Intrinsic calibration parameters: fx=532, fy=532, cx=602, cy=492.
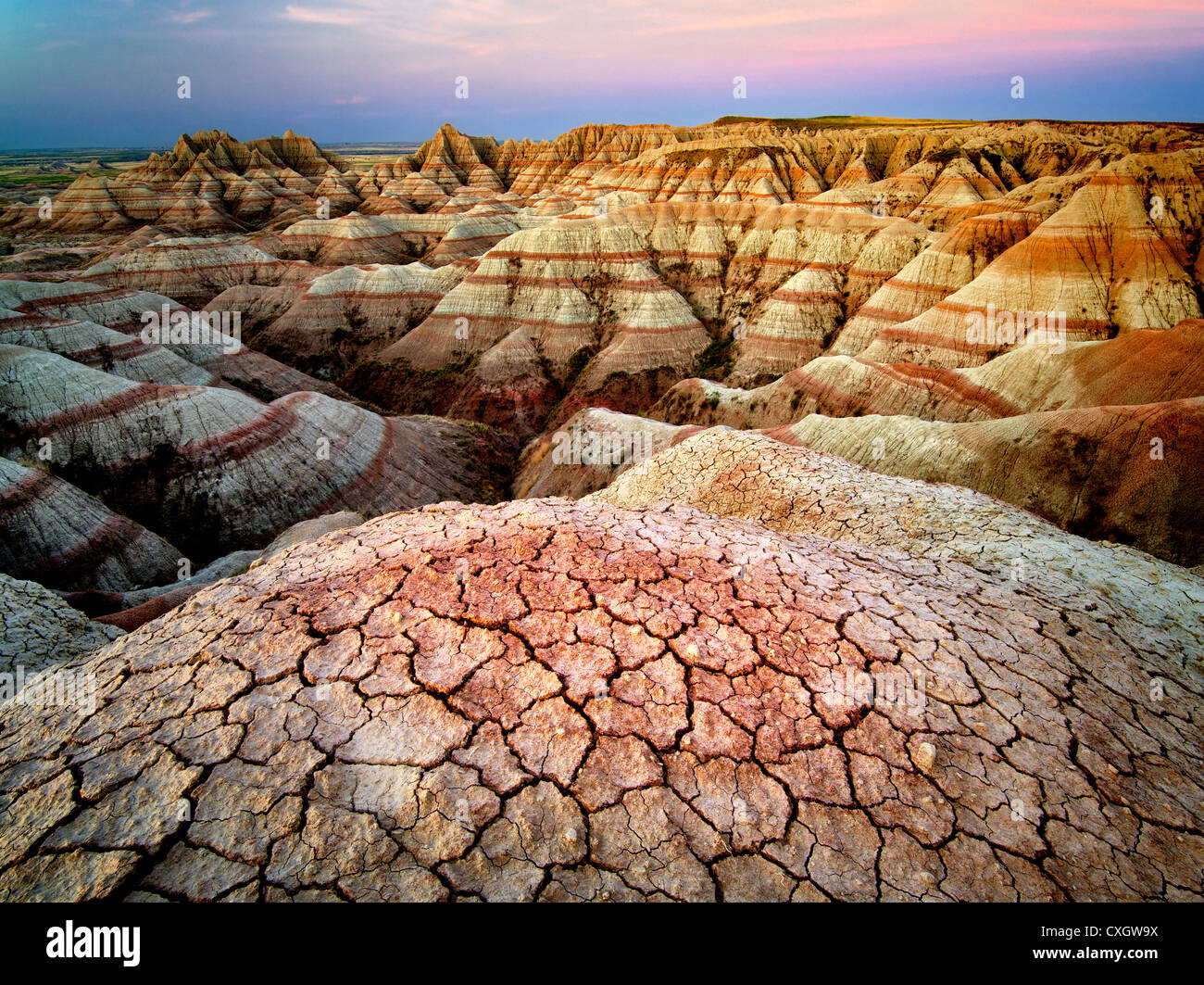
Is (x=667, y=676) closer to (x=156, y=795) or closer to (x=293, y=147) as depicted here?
(x=156, y=795)

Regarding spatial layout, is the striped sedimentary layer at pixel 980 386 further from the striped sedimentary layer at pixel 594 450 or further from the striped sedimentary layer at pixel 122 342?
the striped sedimentary layer at pixel 122 342

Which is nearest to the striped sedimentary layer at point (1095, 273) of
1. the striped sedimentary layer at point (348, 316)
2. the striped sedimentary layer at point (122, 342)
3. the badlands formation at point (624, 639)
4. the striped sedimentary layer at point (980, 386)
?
the badlands formation at point (624, 639)

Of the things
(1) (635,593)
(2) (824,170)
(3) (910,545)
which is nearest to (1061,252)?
(3) (910,545)

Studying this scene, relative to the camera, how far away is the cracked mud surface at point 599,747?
2.37 metres

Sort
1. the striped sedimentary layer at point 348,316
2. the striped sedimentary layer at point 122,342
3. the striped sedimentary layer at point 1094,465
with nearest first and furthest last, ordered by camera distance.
Result: the striped sedimentary layer at point 1094,465, the striped sedimentary layer at point 122,342, the striped sedimentary layer at point 348,316

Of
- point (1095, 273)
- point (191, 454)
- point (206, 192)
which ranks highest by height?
point (206, 192)

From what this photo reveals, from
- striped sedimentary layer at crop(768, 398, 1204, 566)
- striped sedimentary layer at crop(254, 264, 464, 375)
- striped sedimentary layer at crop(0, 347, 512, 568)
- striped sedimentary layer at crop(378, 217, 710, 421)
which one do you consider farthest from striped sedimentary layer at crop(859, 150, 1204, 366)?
striped sedimentary layer at crop(254, 264, 464, 375)

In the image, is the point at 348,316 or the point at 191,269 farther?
the point at 191,269

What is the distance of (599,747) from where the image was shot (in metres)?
2.82

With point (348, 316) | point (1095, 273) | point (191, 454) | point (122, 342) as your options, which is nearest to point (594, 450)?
point (191, 454)

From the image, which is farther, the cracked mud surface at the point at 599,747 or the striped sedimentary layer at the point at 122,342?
the striped sedimentary layer at the point at 122,342

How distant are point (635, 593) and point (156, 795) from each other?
2.75 metres

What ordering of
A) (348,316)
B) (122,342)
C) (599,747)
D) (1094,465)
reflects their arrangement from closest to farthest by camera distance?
(599,747)
(1094,465)
(122,342)
(348,316)

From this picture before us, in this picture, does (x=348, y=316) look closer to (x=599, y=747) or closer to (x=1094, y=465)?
(x=1094, y=465)
